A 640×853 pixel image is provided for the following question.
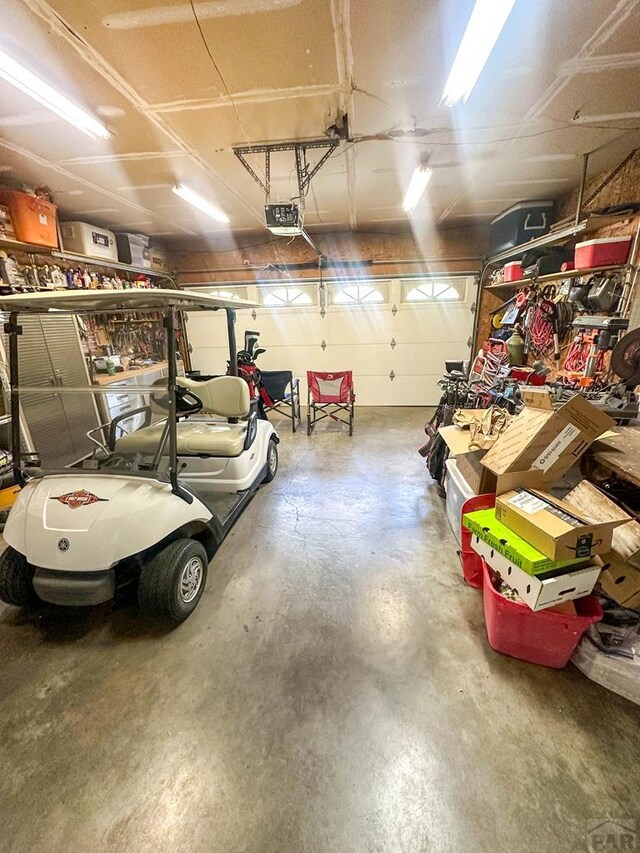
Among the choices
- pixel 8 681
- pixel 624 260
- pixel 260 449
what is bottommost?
pixel 8 681

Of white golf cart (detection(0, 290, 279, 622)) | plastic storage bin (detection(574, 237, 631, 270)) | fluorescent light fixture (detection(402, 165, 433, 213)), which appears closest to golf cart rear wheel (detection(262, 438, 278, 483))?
white golf cart (detection(0, 290, 279, 622))

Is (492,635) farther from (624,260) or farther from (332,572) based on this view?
(624,260)

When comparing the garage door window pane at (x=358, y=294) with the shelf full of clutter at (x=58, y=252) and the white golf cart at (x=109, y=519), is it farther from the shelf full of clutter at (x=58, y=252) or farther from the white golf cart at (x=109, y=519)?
the white golf cart at (x=109, y=519)

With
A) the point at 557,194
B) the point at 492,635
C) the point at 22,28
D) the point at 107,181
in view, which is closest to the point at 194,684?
the point at 492,635

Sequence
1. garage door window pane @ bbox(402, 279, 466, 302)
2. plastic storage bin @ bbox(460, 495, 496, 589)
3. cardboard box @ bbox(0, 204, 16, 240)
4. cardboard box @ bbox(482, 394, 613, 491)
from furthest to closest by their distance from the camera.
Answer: garage door window pane @ bbox(402, 279, 466, 302), cardboard box @ bbox(0, 204, 16, 240), plastic storage bin @ bbox(460, 495, 496, 589), cardboard box @ bbox(482, 394, 613, 491)

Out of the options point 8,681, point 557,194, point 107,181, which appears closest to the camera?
point 8,681

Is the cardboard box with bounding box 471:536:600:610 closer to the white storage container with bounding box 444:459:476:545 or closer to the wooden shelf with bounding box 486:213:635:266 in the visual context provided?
the white storage container with bounding box 444:459:476:545

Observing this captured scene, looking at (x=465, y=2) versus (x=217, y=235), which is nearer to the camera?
(x=465, y=2)

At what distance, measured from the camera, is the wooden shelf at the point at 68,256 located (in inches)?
124

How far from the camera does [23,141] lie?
2398 mm

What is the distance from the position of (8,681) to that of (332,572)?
165 centimetres

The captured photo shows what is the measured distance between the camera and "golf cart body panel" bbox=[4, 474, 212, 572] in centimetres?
144

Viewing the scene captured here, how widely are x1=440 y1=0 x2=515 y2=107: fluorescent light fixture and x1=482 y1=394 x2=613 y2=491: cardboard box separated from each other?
1637mm

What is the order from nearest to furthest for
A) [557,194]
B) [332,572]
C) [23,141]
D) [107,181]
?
[332,572] → [23,141] → [107,181] → [557,194]
